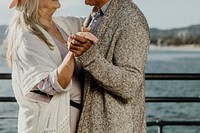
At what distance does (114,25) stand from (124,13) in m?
0.05

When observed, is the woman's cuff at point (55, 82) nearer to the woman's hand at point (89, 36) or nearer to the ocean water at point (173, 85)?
the woman's hand at point (89, 36)

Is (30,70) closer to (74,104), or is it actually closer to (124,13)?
(74,104)

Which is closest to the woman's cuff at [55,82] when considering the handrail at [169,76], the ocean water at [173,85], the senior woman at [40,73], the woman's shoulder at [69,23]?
the senior woman at [40,73]

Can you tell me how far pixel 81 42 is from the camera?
197 cm

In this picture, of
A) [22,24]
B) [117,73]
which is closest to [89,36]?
[117,73]

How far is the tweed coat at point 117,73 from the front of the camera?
2033 millimetres

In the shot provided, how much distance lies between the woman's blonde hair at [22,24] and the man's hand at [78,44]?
8.1 inches

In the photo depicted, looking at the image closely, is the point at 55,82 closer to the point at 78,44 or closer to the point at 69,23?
the point at 78,44

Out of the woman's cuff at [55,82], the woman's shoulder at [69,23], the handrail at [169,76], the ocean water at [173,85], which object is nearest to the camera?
the woman's cuff at [55,82]

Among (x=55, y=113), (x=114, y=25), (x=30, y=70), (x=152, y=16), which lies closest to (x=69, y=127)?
(x=55, y=113)

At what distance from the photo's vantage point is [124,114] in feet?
6.99

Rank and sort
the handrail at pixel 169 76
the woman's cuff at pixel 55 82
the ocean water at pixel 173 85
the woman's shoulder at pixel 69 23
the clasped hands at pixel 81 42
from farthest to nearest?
1. the ocean water at pixel 173 85
2. the handrail at pixel 169 76
3. the woman's shoulder at pixel 69 23
4. the woman's cuff at pixel 55 82
5. the clasped hands at pixel 81 42

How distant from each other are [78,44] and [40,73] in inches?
7.7

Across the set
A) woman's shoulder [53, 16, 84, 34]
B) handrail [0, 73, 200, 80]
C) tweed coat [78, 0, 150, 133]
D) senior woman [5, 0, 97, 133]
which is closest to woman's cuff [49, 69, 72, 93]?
senior woman [5, 0, 97, 133]
